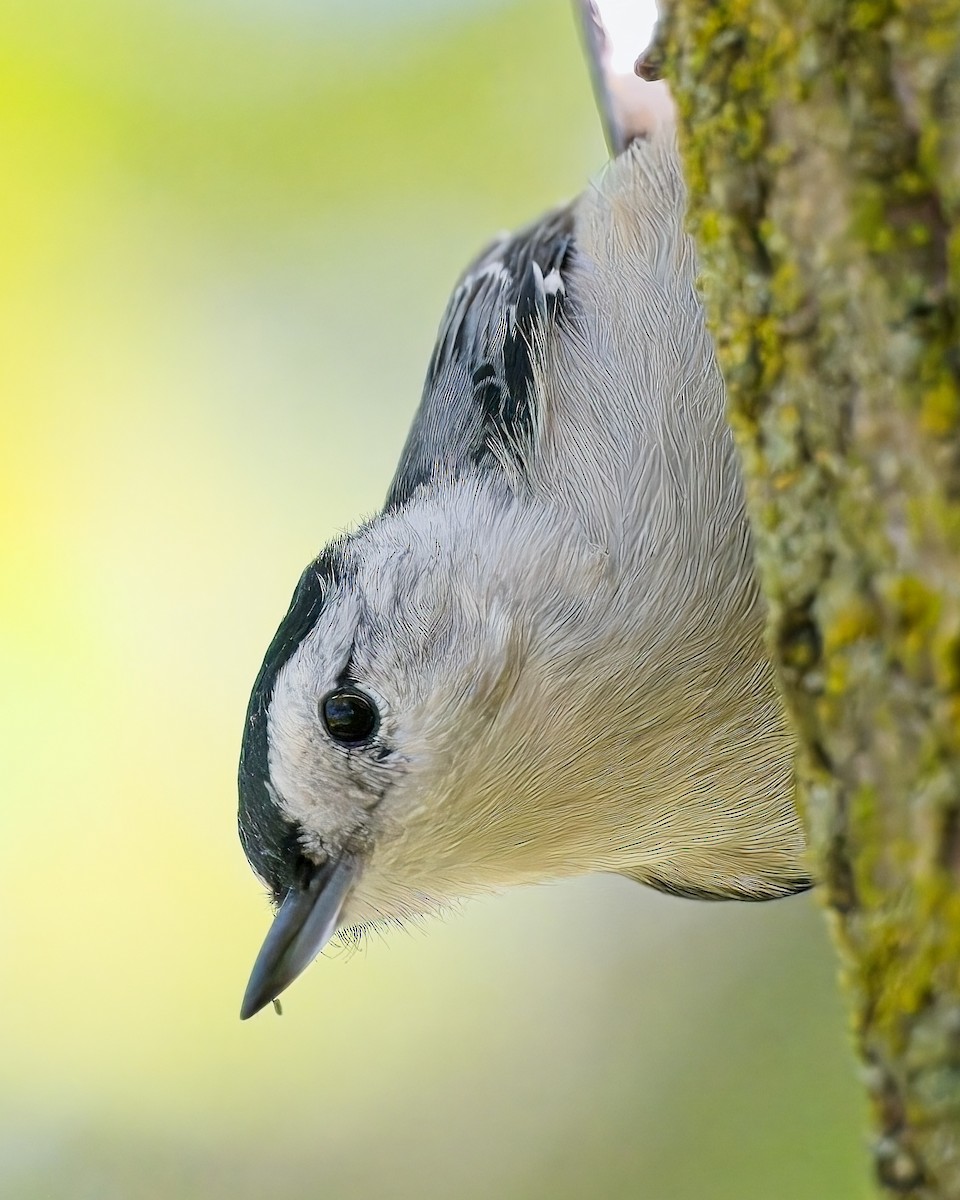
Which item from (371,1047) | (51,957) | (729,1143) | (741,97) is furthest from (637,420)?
(51,957)

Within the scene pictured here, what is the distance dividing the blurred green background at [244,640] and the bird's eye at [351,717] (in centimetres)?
136

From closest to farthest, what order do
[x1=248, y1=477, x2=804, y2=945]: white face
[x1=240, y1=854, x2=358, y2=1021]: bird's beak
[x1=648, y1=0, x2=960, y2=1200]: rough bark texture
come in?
[x1=648, y1=0, x2=960, y2=1200]: rough bark texture → [x1=248, y1=477, x2=804, y2=945]: white face → [x1=240, y1=854, x2=358, y2=1021]: bird's beak

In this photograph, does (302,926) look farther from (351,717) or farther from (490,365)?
(490,365)

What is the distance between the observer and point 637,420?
1100mm

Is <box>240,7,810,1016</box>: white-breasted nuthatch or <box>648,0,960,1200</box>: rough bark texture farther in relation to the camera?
<box>240,7,810,1016</box>: white-breasted nuthatch

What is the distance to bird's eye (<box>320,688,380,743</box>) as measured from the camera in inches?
43.4

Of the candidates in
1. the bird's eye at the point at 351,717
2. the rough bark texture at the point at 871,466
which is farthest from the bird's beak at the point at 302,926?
the rough bark texture at the point at 871,466

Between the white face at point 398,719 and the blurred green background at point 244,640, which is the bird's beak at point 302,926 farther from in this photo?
the blurred green background at point 244,640

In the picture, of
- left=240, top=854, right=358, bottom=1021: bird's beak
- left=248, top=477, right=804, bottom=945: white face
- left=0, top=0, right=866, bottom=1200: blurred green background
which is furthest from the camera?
left=0, top=0, right=866, bottom=1200: blurred green background

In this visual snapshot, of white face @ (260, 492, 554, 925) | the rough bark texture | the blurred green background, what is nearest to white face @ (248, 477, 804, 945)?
white face @ (260, 492, 554, 925)

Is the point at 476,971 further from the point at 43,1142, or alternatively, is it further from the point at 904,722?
the point at 904,722

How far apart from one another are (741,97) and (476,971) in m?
2.39

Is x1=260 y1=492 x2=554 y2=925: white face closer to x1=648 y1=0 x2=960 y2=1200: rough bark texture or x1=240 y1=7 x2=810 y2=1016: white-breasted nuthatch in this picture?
x1=240 y1=7 x2=810 y2=1016: white-breasted nuthatch

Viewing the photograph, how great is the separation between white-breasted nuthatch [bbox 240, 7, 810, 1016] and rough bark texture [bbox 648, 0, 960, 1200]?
17.9 inches
